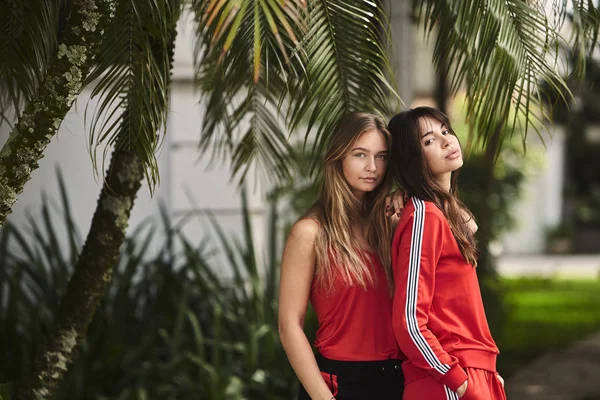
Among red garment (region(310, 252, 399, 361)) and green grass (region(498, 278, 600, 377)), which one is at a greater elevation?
red garment (region(310, 252, 399, 361))

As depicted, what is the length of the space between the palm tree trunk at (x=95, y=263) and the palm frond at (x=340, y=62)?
2.91ft

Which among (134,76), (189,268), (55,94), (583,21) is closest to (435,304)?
(583,21)

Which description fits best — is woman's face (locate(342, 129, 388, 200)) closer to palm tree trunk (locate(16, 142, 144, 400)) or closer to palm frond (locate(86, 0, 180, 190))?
palm frond (locate(86, 0, 180, 190))

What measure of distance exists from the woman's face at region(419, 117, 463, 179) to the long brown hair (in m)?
0.02

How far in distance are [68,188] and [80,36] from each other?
13.1ft

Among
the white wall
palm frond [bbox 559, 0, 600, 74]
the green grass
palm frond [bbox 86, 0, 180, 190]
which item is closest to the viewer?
palm frond [bbox 559, 0, 600, 74]

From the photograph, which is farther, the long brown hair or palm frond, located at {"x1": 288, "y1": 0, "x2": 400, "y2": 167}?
palm frond, located at {"x1": 288, "y1": 0, "x2": 400, "y2": 167}

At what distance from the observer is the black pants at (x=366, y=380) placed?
303 cm

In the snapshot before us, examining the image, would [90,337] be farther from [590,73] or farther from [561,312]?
[561,312]

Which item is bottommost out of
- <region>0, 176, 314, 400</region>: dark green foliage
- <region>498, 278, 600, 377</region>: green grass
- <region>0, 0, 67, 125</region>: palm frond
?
<region>498, 278, 600, 377</region>: green grass

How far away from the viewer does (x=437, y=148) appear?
3010 mm

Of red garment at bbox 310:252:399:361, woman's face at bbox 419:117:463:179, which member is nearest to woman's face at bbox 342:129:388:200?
woman's face at bbox 419:117:463:179

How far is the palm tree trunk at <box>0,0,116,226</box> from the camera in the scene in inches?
124

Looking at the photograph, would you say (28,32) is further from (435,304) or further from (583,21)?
(583,21)
